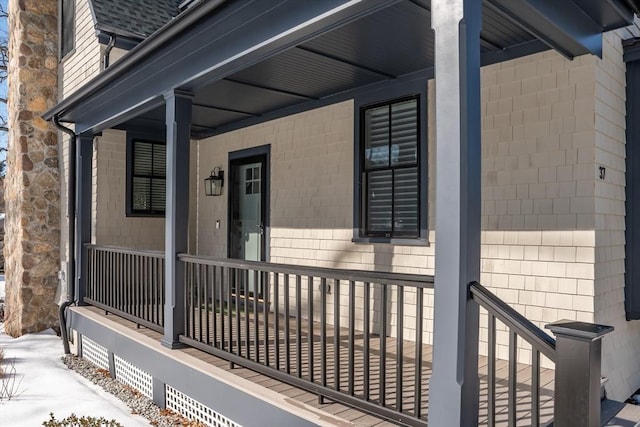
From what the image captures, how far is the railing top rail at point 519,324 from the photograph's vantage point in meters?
2.08

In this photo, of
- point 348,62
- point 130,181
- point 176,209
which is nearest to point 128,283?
point 176,209

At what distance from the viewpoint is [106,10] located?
703 cm

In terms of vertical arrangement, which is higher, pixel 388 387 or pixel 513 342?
pixel 513 342

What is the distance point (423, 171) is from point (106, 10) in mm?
5277

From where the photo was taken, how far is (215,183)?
A: 739 cm

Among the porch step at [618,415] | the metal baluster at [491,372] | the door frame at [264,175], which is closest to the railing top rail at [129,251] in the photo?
the door frame at [264,175]

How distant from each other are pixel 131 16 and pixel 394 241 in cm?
539

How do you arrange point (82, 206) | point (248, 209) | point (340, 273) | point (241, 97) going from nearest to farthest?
point (340, 273)
point (241, 97)
point (82, 206)
point (248, 209)

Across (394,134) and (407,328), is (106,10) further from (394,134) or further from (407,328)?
(407,328)

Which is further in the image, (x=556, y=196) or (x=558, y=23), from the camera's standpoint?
(x=556, y=196)

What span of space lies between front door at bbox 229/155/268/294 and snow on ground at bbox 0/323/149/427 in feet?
7.94

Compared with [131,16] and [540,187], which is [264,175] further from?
[540,187]

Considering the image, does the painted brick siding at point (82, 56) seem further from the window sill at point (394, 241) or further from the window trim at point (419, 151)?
the window sill at point (394, 241)

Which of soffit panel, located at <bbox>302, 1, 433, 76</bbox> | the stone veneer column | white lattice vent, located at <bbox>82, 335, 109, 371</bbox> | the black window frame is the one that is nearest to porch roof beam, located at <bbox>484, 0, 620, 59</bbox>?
soffit panel, located at <bbox>302, 1, 433, 76</bbox>
